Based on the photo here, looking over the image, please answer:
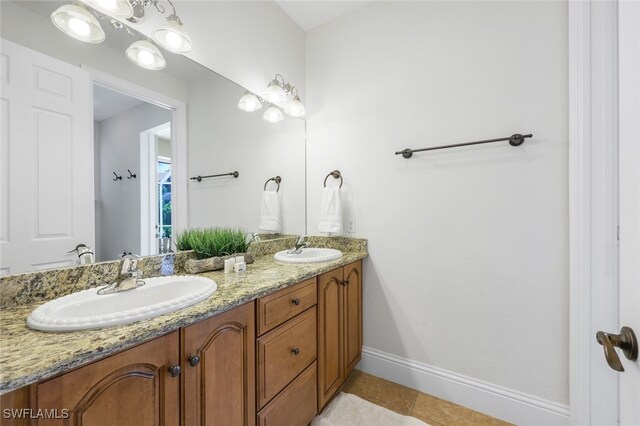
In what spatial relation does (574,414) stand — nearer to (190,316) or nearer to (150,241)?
(190,316)

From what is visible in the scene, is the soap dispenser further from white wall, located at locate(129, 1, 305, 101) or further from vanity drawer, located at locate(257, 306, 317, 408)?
white wall, located at locate(129, 1, 305, 101)

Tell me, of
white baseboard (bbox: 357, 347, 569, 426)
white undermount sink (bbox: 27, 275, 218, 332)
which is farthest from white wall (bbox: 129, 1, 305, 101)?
white baseboard (bbox: 357, 347, 569, 426)

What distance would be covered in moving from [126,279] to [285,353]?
27.2 inches

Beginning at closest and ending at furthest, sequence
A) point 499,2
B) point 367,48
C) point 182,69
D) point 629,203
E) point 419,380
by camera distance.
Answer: point 629,203
point 182,69
point 499,2
point 419,380
point 367,48

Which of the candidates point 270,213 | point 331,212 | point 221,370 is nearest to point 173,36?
point 270,213

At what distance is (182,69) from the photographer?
1.32m

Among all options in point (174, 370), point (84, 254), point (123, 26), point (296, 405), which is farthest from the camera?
point (296, 405)

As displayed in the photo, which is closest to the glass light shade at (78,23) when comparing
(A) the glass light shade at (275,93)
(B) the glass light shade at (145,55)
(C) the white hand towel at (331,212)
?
(B) the glass light shade at (145,55)

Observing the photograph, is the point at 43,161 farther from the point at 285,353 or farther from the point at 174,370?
the point at 285,353

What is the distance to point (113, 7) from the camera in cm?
101

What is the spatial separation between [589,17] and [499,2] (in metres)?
0.47

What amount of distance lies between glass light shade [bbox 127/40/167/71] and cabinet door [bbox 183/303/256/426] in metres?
1.13

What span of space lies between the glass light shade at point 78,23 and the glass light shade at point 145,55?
0.38 feet

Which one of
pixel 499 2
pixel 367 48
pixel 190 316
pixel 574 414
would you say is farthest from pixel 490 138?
pixel 190 316
